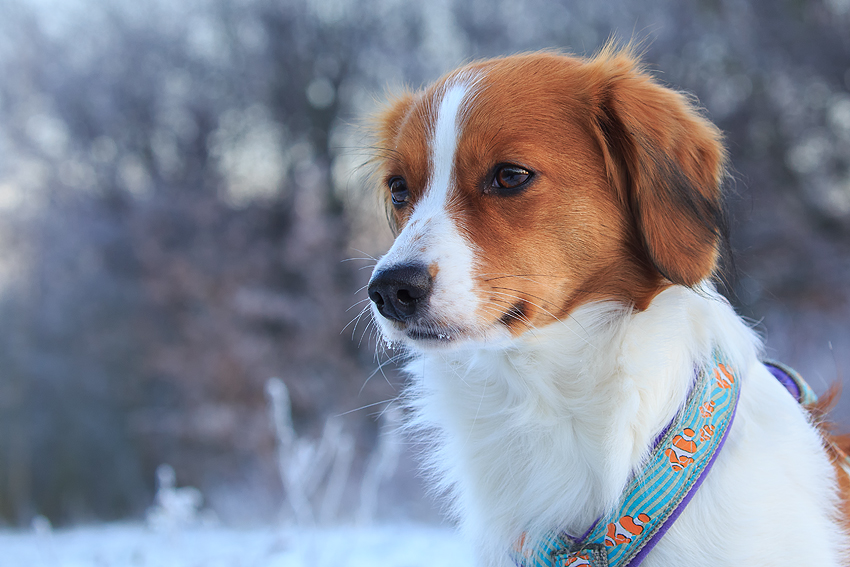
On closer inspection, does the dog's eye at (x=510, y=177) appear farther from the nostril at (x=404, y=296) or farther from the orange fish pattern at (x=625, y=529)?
the orange fish pattern at (x=625, y=529)

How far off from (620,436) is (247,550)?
9.32 ft

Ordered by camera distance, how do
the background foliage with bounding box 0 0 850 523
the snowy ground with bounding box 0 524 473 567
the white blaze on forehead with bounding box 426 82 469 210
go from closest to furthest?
1. the white blaze on forehead with bounding box 426 82 469 210
2. the snowy ground with bounding box 0 524 473 567
3. the background foliage with bounding box 0 0 850 523

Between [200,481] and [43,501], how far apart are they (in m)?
2.86

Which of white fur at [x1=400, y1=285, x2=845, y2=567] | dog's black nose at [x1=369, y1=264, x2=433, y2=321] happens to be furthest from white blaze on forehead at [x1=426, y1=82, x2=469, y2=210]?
white fur at [x1=400, y1=285, x2=845, y2=567]

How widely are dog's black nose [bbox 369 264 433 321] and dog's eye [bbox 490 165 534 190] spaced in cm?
38

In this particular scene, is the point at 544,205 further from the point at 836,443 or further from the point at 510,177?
the point at 836,443

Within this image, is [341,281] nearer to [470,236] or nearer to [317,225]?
[317,225]

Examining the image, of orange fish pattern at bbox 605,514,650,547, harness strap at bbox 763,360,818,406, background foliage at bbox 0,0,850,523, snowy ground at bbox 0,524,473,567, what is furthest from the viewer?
background foliage at bbox 0,0,850,523

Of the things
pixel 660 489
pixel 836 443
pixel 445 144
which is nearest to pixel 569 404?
pixel 660 489

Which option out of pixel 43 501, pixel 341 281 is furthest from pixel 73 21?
pixel 43 501

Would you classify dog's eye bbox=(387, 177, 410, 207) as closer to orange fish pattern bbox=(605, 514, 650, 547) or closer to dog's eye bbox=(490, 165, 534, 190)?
dog's eye bbox=(490, 165, 534, 190)

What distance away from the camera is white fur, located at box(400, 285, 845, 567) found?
1574 mm

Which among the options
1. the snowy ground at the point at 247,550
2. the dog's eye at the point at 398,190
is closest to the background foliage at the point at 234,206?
the snowy ground at the point at 247,550

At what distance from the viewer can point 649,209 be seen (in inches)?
71.5
